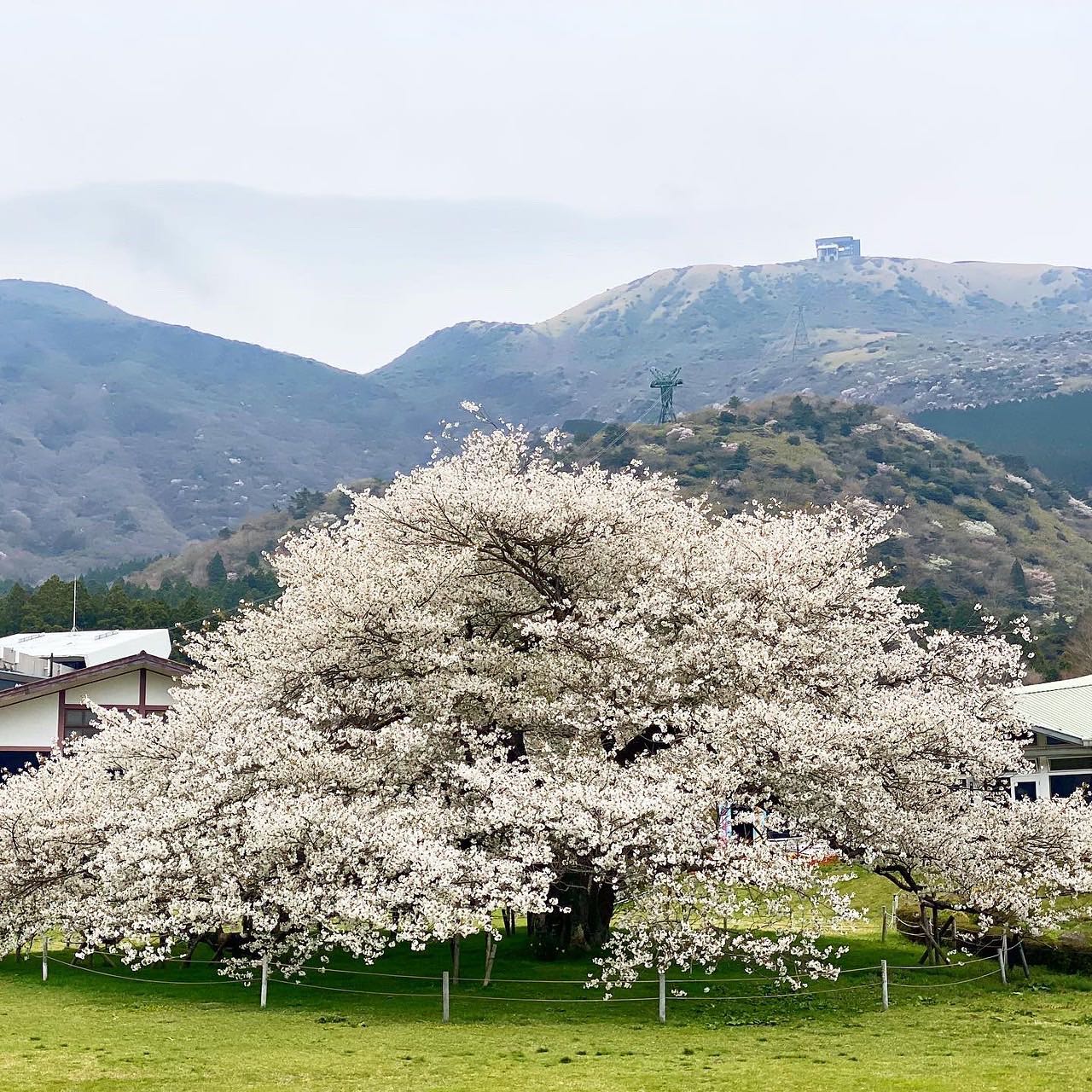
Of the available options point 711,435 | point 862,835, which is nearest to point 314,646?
point 862,835

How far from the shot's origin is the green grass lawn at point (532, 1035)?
1634 centimetres

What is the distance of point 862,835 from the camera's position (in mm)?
22594

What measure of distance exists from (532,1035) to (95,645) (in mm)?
45117

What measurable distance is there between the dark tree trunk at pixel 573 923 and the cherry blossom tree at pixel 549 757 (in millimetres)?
A: 72

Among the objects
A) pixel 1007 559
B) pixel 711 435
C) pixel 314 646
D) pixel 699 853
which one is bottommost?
pixel 699 853

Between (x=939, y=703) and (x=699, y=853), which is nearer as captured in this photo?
(x=699, y=853)

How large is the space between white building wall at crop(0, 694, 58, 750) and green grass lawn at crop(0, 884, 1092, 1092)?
19.4m

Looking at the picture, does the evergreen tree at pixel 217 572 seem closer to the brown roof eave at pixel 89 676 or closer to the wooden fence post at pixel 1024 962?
the brown roof eave at pixel 89 676

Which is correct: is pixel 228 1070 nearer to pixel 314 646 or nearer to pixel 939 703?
pixel 314 646

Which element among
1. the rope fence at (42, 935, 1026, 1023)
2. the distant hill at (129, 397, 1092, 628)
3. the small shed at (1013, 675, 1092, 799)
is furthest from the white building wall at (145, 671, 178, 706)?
the distant hill at (129, 397, 1092, 628)

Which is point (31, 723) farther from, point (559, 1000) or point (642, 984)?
point (559, 1000)

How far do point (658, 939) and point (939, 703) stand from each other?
23.4 feet

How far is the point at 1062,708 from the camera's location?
43375mm

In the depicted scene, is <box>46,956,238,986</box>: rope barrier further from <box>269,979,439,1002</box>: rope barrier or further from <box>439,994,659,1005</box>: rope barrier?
<box>439,994,659,1005</box>: rope barrier
